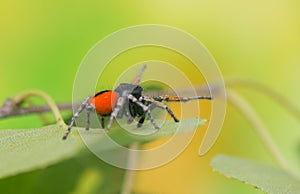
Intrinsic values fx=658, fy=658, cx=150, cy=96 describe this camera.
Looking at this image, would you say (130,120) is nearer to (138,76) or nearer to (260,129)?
(138,76)

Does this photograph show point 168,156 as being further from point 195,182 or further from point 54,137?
point 195,182

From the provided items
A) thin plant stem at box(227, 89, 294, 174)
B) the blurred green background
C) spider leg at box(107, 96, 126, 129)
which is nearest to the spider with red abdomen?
spider leg at box(107, 96, 126, 129)

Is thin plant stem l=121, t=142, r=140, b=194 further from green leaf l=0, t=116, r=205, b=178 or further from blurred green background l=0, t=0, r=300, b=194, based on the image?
blurred green background l=0, t=0, r=300, b=194

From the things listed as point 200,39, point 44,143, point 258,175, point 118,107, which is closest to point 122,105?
point 118,107

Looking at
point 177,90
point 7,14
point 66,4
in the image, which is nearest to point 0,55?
point 7,14

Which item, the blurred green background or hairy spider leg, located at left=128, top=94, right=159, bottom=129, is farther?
the blurred green background
